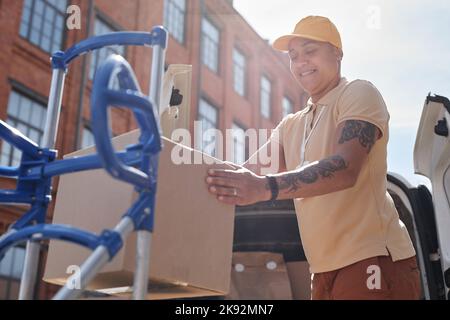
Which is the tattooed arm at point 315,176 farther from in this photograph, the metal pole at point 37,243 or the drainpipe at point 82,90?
the drainpipe at point 82,90

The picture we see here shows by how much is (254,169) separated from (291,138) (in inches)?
10.4

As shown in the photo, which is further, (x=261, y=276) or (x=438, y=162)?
(x=261, y=276)

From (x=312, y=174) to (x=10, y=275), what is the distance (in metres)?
10.9

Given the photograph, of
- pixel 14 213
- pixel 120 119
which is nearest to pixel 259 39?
pixel 120 119

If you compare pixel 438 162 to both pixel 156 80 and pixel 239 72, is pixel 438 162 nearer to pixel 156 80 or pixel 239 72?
pixel 156 80

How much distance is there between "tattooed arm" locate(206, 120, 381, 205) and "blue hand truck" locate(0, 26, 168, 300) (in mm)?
459

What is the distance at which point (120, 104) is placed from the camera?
1.42m

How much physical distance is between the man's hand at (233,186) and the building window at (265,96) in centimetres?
2184

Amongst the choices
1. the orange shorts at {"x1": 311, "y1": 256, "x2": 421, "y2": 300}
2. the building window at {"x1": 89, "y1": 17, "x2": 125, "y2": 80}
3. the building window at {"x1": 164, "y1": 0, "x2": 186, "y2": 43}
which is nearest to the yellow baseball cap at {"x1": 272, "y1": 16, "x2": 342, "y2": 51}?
the orange shorts at {"x1": 311, "y1": 256, "x2": 421, "y2": 300}

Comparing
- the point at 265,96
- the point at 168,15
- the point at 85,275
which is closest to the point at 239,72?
the point at 265,96

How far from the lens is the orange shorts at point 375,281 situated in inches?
83.9

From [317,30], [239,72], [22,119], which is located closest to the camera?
[317,30]

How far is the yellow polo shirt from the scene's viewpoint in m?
2.19

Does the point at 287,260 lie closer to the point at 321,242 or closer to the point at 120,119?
the point at 321,242
